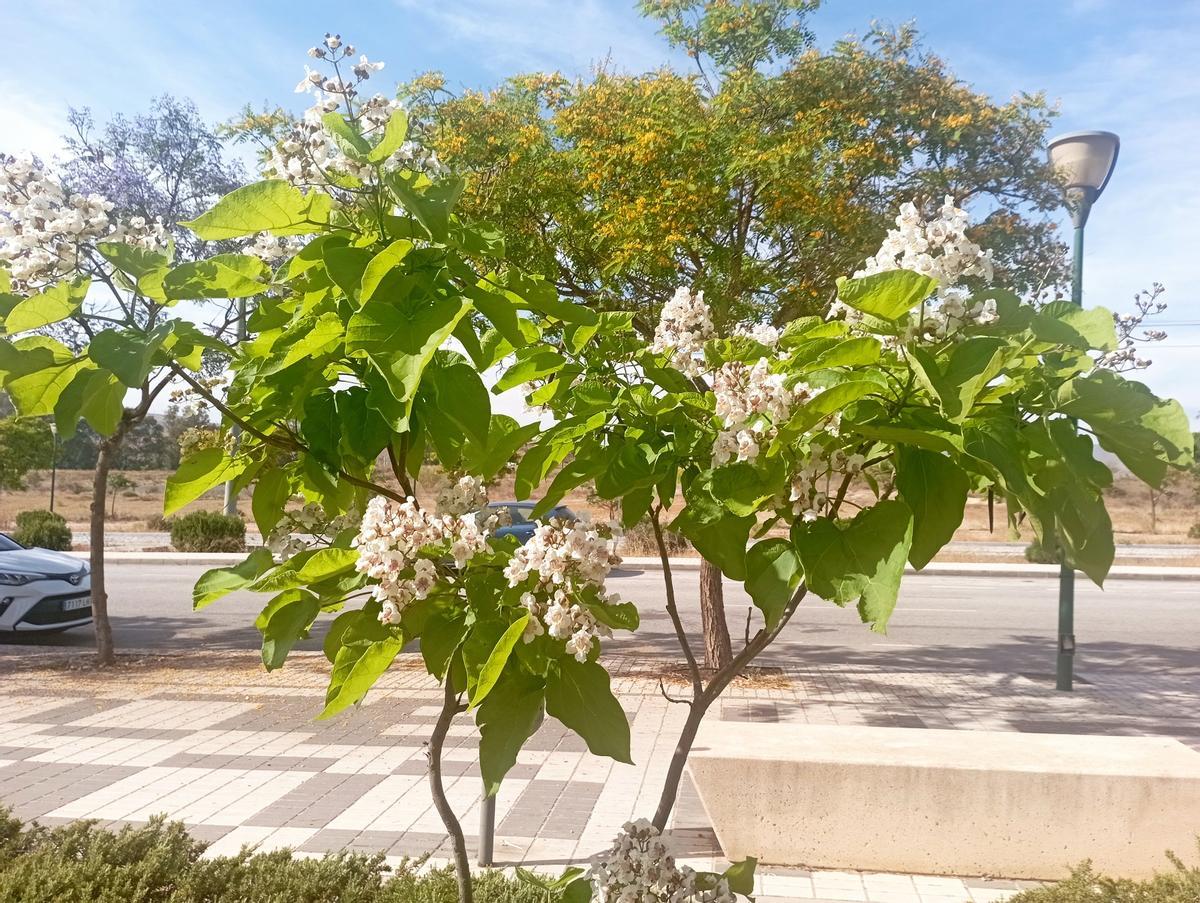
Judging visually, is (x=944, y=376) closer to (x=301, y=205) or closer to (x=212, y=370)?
(x=301, y=205)

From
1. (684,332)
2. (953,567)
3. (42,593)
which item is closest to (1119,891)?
(684,332)

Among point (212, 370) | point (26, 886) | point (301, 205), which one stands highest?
point (212, 370)

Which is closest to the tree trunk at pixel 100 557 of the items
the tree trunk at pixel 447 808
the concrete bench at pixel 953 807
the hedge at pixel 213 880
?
the hedge at pixel 213 880

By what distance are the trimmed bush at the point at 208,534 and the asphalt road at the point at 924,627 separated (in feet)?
15.2

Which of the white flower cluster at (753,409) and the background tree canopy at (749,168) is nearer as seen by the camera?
the white flower cluster at (753,409)

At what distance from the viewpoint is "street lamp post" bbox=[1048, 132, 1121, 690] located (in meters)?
8.69

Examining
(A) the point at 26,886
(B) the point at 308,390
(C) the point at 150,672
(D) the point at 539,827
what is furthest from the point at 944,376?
(C) the point at 150,672

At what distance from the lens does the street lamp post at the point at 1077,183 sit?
8.69 metres

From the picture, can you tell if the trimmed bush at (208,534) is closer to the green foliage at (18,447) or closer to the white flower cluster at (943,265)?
the green foliage at (18,447)

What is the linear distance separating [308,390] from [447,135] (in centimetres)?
812

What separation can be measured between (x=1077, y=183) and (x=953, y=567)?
13577 mm

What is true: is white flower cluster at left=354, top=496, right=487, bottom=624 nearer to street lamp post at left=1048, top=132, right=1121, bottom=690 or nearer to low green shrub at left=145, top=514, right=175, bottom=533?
street lamp post at left=1048, top=132, right=1121, bottom=690

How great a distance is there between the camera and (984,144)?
862 cm

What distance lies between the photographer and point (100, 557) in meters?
9.85
